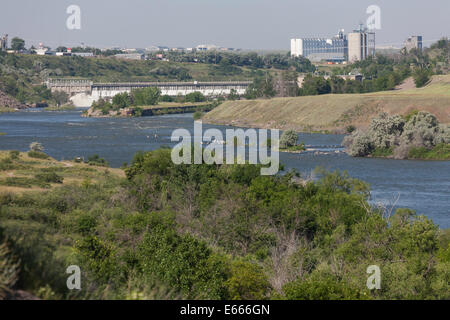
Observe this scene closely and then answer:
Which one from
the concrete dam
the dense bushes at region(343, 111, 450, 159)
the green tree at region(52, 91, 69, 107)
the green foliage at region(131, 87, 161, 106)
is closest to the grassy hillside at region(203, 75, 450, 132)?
the dense bushes at region(343, 111, 450, 159)

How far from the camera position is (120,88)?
492 feet

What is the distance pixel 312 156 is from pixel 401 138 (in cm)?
858

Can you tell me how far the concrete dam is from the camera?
488 feet

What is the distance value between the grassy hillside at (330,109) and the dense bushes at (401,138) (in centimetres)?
1846

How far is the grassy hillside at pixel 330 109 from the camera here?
268 ft

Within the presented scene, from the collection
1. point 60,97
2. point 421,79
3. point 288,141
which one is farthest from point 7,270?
point 60,97

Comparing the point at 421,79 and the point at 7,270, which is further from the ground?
the point at 421,79

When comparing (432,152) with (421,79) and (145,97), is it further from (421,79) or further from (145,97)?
(145,97)

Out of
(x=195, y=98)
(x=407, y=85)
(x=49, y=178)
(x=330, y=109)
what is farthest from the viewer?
(x=195, y=98)

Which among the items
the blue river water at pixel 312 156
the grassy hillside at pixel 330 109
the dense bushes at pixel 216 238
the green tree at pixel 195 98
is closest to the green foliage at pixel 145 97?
the green tree at pixel 195 98

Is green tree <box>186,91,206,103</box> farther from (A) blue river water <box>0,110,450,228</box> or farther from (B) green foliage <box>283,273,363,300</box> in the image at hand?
(B) green foliage <box>283,273,363,300</box>

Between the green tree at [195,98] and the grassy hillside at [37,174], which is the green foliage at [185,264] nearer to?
the grassy hillside at [37,174]

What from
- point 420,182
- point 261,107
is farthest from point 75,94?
point 420,182

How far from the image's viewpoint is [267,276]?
1552 cm
